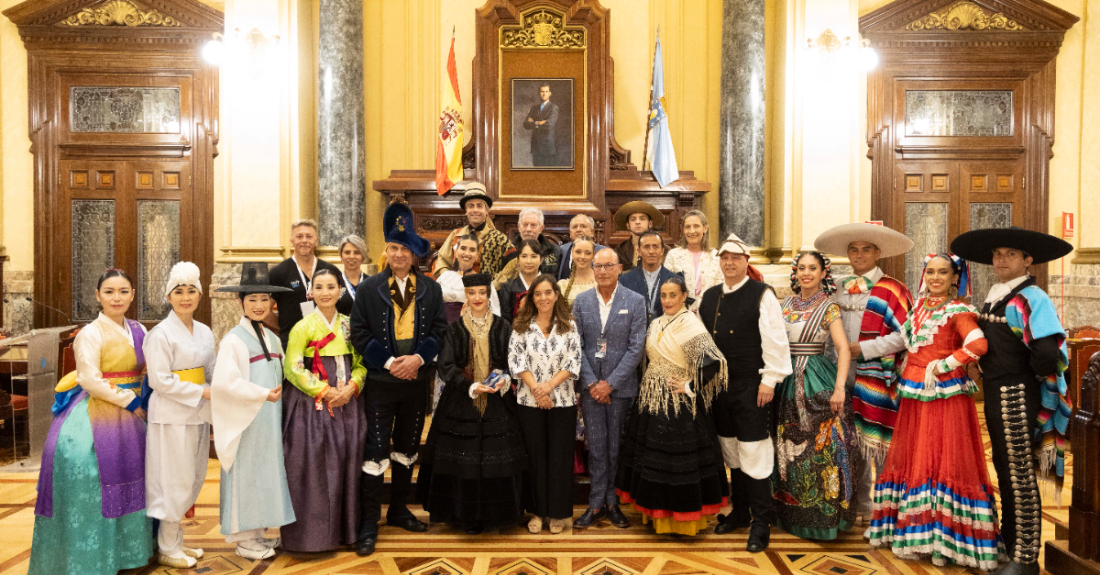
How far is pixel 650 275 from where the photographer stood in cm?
449

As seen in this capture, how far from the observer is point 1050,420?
340 cm

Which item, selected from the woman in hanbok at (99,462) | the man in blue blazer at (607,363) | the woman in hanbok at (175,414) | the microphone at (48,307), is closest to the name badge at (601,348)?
the man in blue blazer at (607,363)

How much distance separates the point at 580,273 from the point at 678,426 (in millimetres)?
1135

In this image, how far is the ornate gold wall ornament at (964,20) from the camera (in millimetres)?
8000

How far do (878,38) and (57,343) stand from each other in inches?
348

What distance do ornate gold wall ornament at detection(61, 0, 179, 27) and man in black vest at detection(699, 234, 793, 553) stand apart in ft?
24.0

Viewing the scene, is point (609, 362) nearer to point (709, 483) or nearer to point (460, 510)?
point (709, 483)

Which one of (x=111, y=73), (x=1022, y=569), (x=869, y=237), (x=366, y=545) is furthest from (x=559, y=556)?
(x=111, y=73)

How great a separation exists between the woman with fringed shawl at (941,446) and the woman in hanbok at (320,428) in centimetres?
288

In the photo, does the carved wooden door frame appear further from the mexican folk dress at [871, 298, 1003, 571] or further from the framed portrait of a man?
the mexican folk dress at [871, 298, 1003, 571]

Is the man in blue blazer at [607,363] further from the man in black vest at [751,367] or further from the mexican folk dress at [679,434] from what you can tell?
the man in black vest at [751,367]

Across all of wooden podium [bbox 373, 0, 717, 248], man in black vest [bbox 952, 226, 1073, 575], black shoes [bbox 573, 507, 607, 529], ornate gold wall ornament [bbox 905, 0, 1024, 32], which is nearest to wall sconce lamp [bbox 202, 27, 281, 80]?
wooden podium [bbox 373, 0, 717, 248]

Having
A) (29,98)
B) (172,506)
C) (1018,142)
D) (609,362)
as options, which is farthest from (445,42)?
(1018,142)

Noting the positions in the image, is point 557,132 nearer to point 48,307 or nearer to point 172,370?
point 172,370
